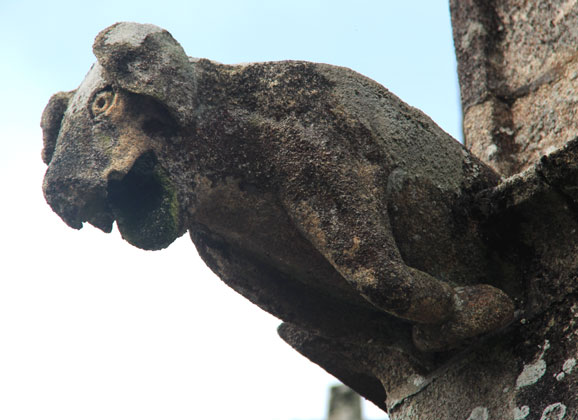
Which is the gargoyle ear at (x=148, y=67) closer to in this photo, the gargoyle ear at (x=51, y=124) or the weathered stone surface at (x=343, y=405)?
the gargoyle ear at (x=51, y=124)

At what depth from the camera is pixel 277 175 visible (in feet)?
9.03

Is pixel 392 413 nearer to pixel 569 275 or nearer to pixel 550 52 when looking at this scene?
pixel 569 275

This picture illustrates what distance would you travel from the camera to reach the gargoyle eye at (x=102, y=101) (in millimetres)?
2773

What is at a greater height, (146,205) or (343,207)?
(146,205)

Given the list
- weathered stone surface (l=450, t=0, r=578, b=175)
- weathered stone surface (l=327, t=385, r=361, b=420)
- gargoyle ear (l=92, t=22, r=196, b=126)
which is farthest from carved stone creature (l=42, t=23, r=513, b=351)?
weathered stone surface (l=327, t=385, r=361, b=420)

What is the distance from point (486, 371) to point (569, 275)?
1.31 ft

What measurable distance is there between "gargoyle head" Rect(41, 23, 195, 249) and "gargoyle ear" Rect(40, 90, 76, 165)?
0.30ft

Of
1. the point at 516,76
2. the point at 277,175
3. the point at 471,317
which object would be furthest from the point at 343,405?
the point at 277,175

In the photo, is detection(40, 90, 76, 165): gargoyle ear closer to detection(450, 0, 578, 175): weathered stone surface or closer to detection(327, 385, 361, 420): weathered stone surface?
detection(450, 0, 578, 175): weathered stone surface

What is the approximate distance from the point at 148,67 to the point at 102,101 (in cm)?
19

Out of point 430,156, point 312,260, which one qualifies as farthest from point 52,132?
point 430,156

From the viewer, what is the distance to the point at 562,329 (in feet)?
8.94

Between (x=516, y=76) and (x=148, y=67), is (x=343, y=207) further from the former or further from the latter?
(x=516, y=76)

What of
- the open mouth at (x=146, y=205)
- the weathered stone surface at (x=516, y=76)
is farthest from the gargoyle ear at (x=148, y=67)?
the weathered stone surface at (x=516, y=76)
